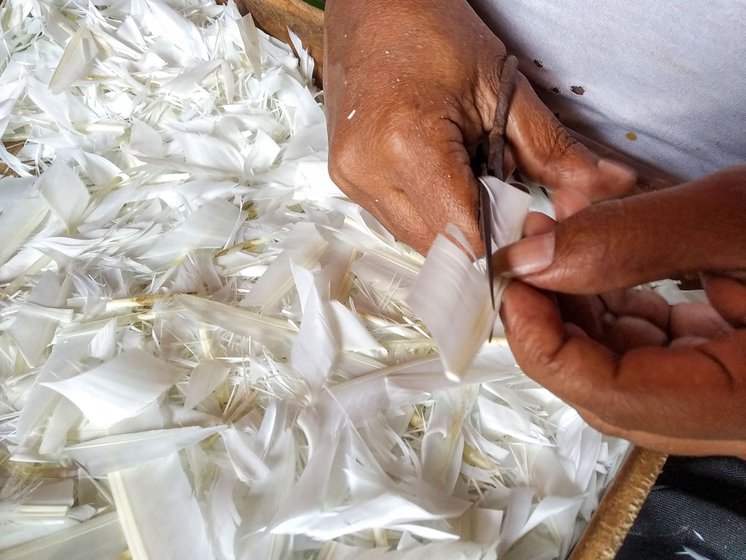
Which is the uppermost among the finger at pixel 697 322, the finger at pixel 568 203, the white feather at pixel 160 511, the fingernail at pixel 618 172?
the fingernail at pixel 618 172

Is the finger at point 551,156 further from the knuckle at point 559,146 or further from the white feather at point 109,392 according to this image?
the white feather at point 109,392

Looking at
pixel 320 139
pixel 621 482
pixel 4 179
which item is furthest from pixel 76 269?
pixel 621 482

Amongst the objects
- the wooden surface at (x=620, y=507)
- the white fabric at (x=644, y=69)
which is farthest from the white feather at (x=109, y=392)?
the white fabric at (x=644, y=69)

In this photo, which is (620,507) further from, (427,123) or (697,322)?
(427,123)

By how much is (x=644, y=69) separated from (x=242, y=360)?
0.48 m

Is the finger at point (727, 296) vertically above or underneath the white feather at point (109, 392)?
above

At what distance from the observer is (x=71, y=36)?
2.68 ft

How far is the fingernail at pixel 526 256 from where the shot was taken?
0.38m

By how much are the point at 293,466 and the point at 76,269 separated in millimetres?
318

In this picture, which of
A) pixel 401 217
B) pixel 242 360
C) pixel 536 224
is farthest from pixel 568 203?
pixel 242 360

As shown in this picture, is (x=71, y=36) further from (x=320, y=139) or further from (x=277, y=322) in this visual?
(x=277, y=322)

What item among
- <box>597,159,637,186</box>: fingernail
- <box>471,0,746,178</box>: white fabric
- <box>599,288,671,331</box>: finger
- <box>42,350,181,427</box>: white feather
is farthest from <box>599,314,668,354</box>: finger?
<box>42,350,181,427</box>: white feather

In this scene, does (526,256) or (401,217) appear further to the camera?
(401,217)

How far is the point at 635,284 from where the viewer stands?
1.31 feet
